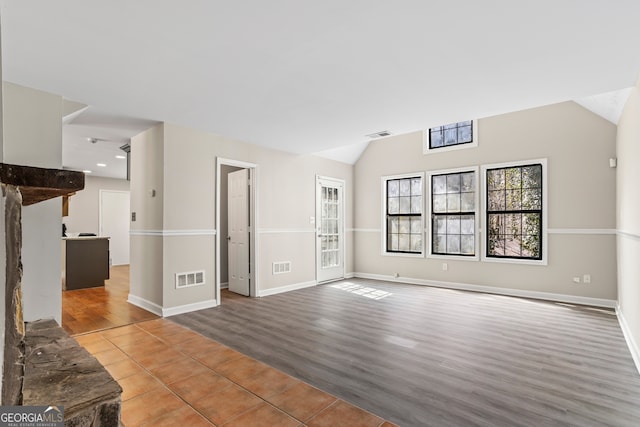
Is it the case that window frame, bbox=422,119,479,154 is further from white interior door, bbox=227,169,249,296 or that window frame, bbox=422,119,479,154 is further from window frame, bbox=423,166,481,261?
white interior door, bbox=227,169,249,296

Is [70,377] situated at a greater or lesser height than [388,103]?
lesser

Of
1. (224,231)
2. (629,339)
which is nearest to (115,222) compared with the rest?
(224,231)

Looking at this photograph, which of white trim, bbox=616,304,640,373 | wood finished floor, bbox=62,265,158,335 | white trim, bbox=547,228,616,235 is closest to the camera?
white trim, bbox=616,304,640,373

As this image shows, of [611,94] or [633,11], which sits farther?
[611,94]

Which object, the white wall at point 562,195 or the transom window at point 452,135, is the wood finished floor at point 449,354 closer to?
the white wall at point 562,195

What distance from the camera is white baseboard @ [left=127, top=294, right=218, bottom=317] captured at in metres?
4.09

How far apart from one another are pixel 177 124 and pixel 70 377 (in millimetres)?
3673

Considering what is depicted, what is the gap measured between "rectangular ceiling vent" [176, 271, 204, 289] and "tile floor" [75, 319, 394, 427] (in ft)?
3.53

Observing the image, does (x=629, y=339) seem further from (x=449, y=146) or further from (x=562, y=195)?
(x=449, y=146)

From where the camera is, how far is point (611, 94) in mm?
3773

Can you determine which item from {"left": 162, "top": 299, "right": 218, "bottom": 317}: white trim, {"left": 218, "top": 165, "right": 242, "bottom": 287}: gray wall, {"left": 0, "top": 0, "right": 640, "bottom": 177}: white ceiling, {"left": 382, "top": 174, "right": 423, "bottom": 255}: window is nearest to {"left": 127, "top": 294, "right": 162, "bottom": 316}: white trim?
{"left": 162, "top": 299, "right": 218, "bottom": 317}: white trim

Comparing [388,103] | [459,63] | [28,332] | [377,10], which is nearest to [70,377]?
[28,332]

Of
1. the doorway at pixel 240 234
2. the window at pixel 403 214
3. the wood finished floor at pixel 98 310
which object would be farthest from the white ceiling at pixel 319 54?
the window at pixel 403 214

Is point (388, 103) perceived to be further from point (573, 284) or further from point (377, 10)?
point (573, 284)
